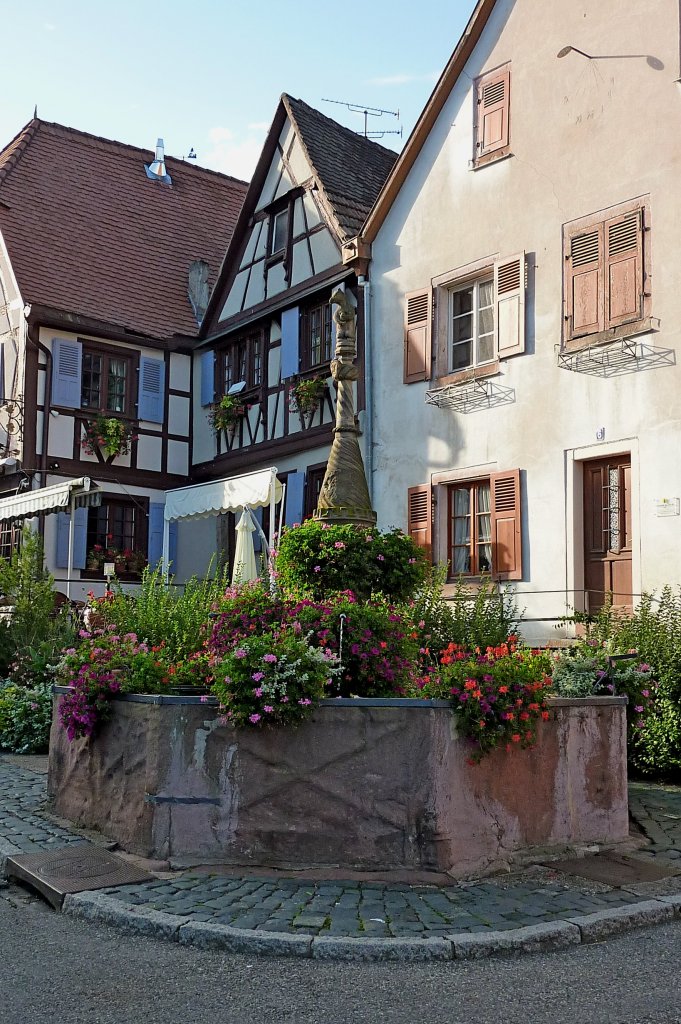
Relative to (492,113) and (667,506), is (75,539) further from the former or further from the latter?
(667,506)

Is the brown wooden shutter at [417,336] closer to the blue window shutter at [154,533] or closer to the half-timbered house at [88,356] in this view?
the half-timbered house at [88,356]

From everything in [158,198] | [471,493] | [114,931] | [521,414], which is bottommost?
[114,931]

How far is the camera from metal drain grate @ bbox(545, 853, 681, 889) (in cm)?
598

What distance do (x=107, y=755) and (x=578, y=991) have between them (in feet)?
11.7

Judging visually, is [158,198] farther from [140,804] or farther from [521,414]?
[140,804]

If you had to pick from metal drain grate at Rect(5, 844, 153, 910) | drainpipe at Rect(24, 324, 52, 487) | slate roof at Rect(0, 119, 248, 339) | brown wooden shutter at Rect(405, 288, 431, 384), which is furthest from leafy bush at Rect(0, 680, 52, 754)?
slate roof at Rect(0, 119, 248, 339)

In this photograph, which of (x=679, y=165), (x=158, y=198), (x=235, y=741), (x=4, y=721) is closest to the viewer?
(x=235, y=741)

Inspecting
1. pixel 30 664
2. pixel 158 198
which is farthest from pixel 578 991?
pixel 158 198

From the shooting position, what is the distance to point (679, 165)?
38.4ft

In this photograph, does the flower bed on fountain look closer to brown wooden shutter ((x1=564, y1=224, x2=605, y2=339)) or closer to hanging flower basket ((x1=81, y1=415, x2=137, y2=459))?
brown wooden shutter ((x1=564, y1=224, x2=605, y2=339))

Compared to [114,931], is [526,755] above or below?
above

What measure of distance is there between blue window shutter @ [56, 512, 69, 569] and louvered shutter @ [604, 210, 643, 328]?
10.2 m

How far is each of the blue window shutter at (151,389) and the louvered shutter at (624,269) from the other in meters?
10.0

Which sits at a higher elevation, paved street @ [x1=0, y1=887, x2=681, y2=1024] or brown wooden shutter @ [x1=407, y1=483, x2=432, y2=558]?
brown wooden shutter @ [x1=407, y1=483, x2=432, y2=558]
